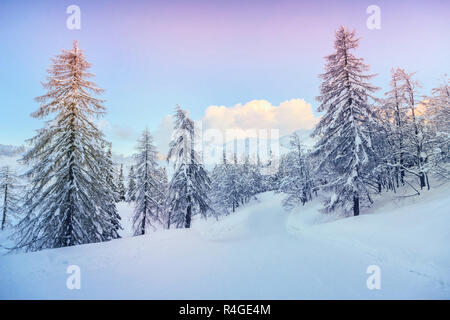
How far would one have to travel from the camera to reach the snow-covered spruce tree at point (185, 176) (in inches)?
661

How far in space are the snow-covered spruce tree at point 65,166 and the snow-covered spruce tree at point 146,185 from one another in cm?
867

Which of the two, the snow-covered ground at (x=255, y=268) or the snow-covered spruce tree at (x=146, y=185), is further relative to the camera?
the snow-covered spruce tree at (x=146, y=185)

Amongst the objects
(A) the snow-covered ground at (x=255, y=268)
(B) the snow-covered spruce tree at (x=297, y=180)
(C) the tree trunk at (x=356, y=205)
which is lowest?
(A) the snow-covered ground at (x=255, y=268)

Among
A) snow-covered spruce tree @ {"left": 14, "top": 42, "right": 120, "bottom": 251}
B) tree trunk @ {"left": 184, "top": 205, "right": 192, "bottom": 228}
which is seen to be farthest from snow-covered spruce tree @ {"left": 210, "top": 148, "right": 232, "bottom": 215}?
snow-covered spruce tree @ {"left": 14, "top": 42, "right": 120, "bottom": 251}

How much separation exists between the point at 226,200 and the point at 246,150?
2463cm

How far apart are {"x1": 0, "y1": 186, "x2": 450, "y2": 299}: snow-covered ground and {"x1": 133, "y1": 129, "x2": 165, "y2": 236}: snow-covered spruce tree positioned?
10444 mm

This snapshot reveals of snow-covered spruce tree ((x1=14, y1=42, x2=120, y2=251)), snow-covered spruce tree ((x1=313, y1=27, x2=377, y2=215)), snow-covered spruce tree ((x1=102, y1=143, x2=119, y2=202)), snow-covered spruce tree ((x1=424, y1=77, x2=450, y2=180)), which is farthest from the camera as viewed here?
snow-covered spruce tree ((x1=424, y1=77, x2=450, y2=180))

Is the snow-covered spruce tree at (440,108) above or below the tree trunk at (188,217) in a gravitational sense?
above

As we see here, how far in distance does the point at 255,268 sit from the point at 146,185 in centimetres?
1655

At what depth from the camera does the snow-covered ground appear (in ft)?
15.1

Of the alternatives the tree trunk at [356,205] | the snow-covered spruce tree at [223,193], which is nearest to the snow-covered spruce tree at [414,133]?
the tree trunk at [356,205]

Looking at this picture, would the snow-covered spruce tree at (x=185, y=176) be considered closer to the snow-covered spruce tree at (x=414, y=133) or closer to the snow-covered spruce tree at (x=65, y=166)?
the snow-covered spruce tree at (x=65, y=166)

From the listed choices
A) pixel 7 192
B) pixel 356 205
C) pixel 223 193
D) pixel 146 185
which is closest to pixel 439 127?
pixel 356 205

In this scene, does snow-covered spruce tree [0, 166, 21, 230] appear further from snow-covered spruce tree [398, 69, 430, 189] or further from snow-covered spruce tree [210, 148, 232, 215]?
snow-covered spruce tree [398, 69, 430, 189]
